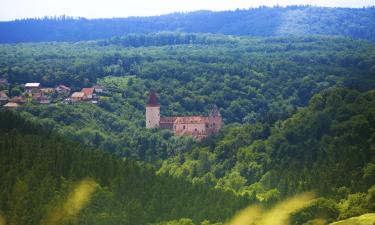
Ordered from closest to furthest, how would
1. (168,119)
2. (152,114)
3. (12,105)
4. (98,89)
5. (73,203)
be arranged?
1. (73,203)
2. (168,119)
3. (152,114)
4. (12,105)
5. (98,89)

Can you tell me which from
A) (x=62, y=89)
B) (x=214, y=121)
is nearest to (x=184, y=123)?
(x=214, y=121)

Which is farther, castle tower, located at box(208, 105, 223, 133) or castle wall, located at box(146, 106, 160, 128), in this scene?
castle wall, located at box(146, 106, 160, 128)

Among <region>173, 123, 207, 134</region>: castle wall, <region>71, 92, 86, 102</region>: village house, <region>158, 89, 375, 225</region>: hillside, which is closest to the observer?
<region>158, 89, 375, 225</region>: hillside

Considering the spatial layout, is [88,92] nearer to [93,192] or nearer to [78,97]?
[78,97]

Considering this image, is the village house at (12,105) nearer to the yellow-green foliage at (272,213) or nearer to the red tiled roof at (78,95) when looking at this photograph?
the red tiled roof at (78,95)

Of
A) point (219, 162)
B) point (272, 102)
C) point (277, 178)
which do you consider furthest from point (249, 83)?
point (277, 178)

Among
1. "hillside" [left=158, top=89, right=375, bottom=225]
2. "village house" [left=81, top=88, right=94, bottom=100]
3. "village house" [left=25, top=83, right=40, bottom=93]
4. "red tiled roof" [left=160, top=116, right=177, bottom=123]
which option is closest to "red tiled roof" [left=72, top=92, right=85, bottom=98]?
"village house" [left=81, top=88, right=94, bottom=100]

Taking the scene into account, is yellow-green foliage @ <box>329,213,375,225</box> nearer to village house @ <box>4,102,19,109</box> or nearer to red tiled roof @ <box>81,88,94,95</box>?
village house @ <box>4,102,19,109</box>
